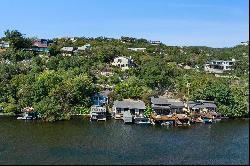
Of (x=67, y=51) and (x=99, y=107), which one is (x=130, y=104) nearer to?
(x=99, y=107)

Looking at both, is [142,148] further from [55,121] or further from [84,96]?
[84,96]

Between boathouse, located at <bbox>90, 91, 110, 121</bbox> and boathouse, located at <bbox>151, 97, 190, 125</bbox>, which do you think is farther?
boathouse, located at <bbox>90, 91, 110, 121</bbox>

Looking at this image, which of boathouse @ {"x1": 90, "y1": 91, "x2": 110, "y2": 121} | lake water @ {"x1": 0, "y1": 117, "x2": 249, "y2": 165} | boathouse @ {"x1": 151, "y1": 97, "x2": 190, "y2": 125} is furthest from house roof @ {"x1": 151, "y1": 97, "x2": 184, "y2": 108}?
boathouse @ {"x1": 90, "y1": 91, "x2": 110, "y2": 121}

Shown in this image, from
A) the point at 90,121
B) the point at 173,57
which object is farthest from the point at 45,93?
the point at 173,57

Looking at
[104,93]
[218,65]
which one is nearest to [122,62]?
[104,93]

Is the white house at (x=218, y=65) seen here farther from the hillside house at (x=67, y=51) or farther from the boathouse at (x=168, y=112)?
the boathouse at (x=168, y=112)

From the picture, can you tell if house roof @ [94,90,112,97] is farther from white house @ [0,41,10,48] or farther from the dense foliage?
white house @ [0,41,10,48]

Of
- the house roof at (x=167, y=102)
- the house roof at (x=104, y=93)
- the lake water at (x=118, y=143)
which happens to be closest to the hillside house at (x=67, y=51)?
the house roof at (x=104, y=93)

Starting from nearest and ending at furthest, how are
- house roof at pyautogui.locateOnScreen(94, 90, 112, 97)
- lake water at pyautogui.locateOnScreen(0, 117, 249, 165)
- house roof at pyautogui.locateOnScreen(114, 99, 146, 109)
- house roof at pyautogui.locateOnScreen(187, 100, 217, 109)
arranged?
1. lake water at pyautogui.locateOnScreen(0, 117, 249, 165)
2. house roof at pyautogui.locateOnScreen(114, 99, 146, 109)
3. house roof at pyautogui.locateOnScreen(187, 100, 217, 109)
4. house roof at pyautogui.locateOnScreen(94, 90, 112, 97)
